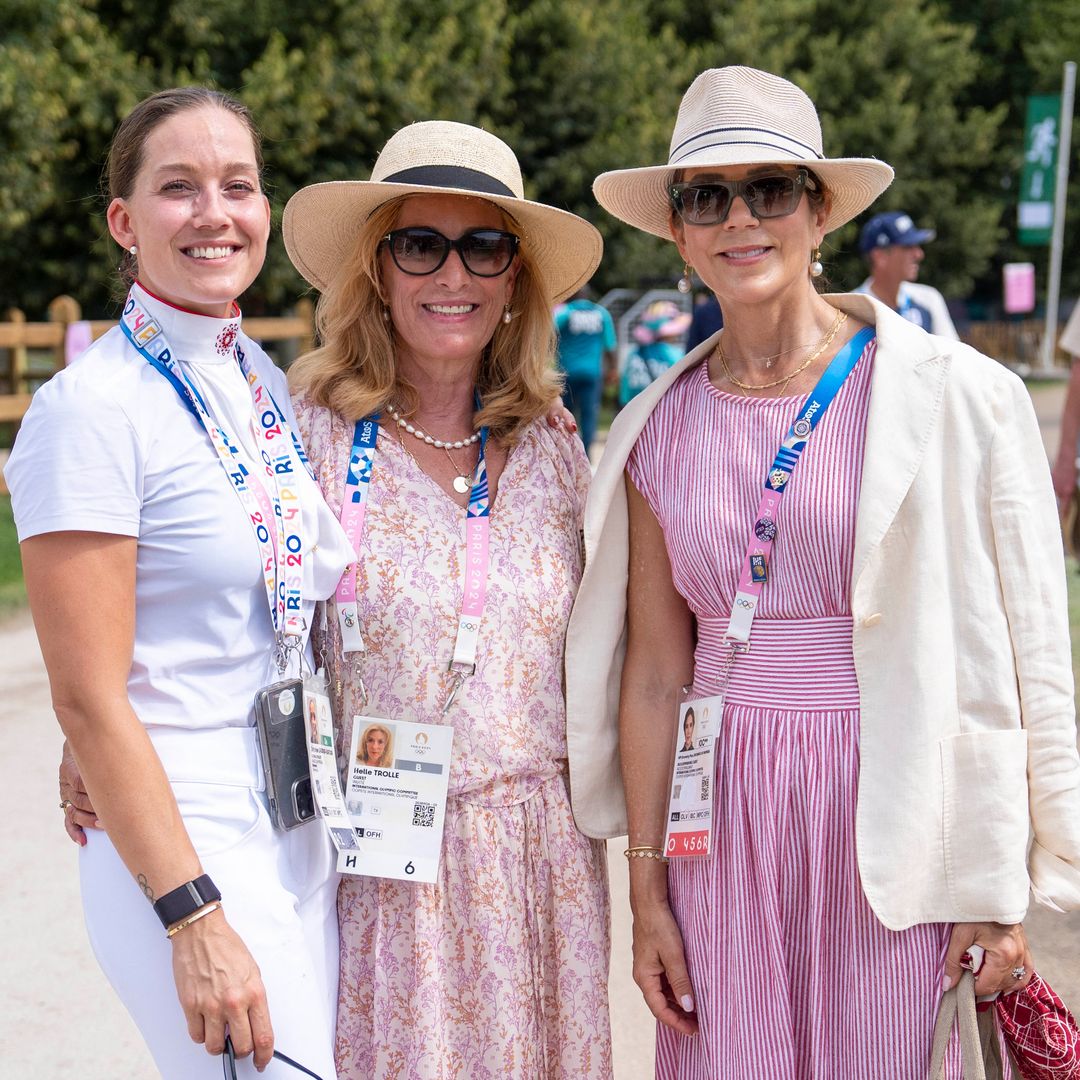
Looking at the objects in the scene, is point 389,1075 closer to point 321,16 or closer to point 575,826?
point 575,826

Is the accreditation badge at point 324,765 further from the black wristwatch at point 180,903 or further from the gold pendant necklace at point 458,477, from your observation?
the gold pendant necklace at point 458,477

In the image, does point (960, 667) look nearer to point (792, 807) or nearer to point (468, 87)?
point (792, 807)

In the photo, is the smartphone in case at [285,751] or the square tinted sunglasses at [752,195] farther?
the square tinted sunglasses at [752,195]

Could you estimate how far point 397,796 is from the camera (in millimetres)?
2453

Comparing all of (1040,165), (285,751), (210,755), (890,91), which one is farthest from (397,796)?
(1040,165)

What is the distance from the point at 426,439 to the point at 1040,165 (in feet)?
89.0

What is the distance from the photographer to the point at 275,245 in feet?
57.9

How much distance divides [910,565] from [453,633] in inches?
33.6

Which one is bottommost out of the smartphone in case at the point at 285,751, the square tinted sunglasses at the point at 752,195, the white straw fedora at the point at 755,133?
the smartphone in case at the point at 285,751

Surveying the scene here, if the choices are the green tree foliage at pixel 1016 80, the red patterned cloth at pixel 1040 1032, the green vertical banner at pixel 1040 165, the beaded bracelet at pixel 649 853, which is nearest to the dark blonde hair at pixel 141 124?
the beaded bracelet at pixel 649 853

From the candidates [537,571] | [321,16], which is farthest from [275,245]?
[537,571]

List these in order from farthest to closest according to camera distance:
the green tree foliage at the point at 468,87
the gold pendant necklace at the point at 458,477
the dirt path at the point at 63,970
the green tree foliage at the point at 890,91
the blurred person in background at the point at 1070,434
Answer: the green tree foliage at the point at 890,91, the green tree foliage at the point at 468,87, the blurred person in background at the point at 1070,434, the dirt path at the point at 63,970, the gold pendant necklace at the point at 458,477

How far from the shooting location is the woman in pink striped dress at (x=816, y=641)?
2.18 m

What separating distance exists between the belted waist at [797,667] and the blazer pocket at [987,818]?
0.68ft
